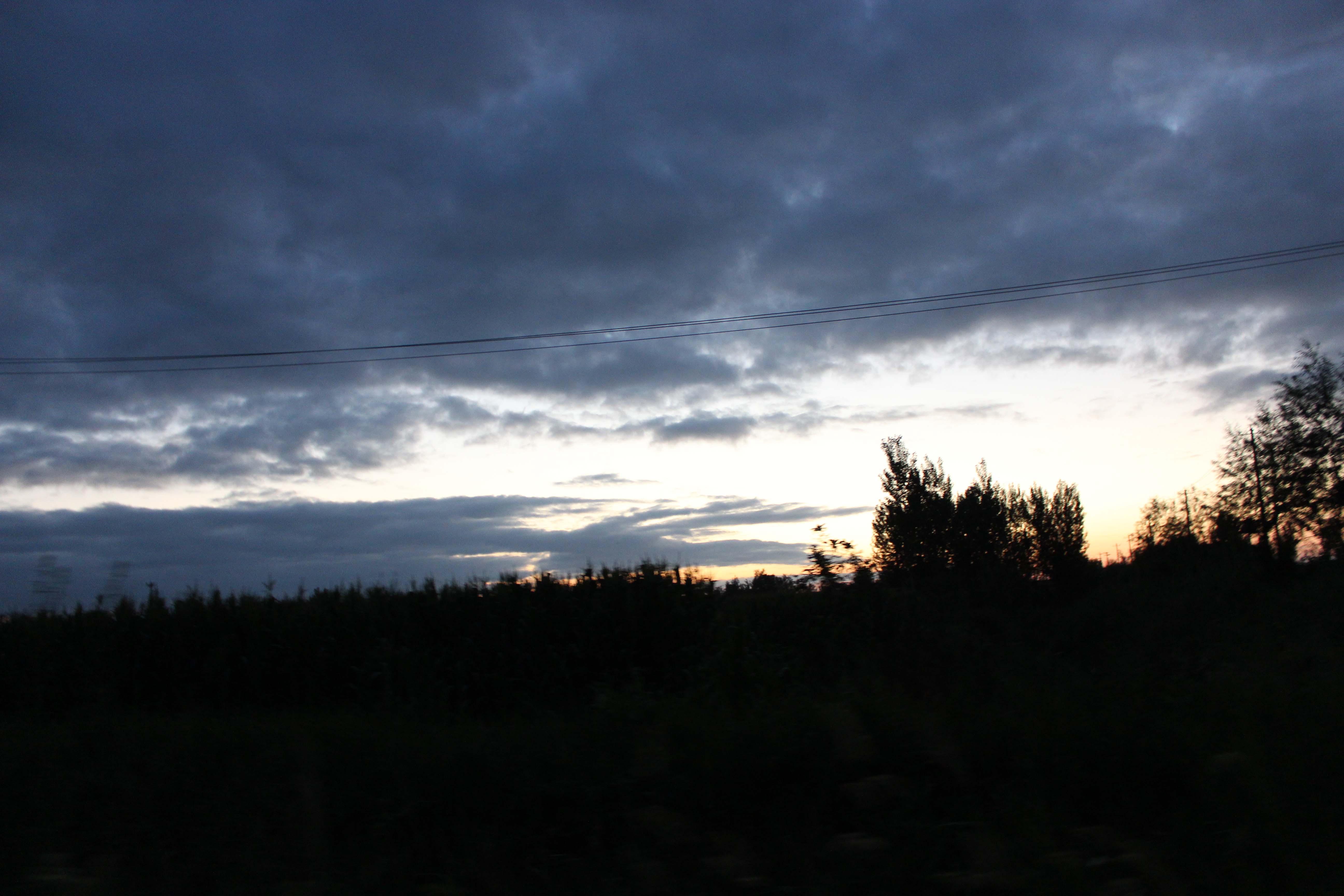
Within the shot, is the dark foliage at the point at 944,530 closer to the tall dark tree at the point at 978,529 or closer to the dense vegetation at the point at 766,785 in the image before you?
the tall dark tree at the point at 978,529

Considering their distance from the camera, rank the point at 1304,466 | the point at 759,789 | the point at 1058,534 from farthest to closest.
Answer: the point at 1058,534
the point at 1304,466
the point at 759,789

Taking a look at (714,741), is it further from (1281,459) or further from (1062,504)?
(1062,504)

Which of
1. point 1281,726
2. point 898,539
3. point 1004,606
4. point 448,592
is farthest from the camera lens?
point 898,539

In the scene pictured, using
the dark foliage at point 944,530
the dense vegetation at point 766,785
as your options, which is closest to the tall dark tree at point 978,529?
the dark foliage at point 944,530

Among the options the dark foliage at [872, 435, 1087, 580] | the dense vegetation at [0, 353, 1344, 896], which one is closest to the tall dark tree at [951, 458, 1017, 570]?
the dark foliage at [872, 435, 1087, 580]

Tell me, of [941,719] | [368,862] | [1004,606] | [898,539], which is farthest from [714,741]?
[898,539]

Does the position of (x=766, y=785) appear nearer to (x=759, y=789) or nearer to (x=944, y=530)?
(x=759, y=789)

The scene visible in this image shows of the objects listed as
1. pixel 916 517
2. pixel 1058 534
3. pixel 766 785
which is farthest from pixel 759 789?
pixel 1058 534

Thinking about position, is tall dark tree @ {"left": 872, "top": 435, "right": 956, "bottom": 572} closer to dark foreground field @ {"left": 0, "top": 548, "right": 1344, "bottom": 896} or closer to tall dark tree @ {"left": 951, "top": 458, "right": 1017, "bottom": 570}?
tall dark tree @ {"left": 951, "top": 458, "right": 1017, "bottom": 570}

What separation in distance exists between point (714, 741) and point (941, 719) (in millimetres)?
1460

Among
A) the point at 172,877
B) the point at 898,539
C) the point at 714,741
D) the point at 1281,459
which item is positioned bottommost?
the point at 172,877

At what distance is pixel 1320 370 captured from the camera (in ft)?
98.8

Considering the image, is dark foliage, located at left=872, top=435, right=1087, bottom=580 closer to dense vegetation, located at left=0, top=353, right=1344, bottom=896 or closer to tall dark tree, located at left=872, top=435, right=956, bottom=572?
tall dark tree, located at left=872, top=435, right=956, bottom=572

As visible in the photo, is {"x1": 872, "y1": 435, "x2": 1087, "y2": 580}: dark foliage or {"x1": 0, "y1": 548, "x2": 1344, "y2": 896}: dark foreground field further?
{"x1": 872, "y1": 435, "x2": 1087, "y2": 580}: dark foliage
